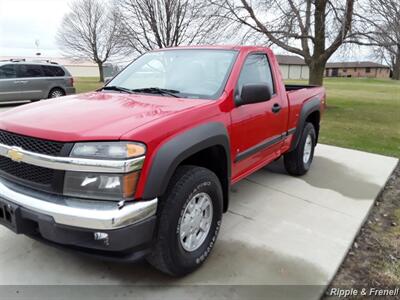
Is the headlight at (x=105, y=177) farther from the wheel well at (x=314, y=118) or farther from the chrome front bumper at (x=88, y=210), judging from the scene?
the wheel well at (x=314, y=118)

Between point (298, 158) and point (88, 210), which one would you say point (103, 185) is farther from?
point (298, 158)

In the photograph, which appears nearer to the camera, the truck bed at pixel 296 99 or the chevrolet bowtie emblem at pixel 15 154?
the chevrolet bowtie emblem at pixel 15 154

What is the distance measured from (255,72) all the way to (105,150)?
234 cm

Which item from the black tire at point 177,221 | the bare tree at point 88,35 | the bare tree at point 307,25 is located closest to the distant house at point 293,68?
the bare tree at point 88,35

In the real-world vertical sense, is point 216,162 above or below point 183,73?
below

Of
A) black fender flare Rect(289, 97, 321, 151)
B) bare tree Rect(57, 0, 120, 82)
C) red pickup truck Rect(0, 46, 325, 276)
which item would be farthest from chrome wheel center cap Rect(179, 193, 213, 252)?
bare tree Rect(57, 0, 120, 82)

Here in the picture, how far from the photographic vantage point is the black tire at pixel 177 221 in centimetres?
260

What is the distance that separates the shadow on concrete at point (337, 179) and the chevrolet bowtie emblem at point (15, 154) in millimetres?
3889

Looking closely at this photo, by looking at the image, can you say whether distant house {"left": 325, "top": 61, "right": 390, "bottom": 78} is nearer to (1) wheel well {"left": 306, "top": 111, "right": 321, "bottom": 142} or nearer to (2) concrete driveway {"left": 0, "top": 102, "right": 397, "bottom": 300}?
(1) wheel well {"left": 306, "top": 111, "right": 321, "bottom": 142}

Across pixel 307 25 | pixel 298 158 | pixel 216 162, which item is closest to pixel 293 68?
pixel 307 25

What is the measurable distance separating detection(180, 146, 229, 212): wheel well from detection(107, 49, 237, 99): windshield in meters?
0.51

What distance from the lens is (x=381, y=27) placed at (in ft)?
39.8

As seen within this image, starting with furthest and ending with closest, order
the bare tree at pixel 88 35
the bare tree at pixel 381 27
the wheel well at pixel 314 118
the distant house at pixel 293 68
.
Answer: the distant house at pixel 293 68
the bare tree at pixel 88 35
the bare tree at pixel 381 27
the wheel well at pixel 314 118

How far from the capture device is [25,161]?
2.56m
